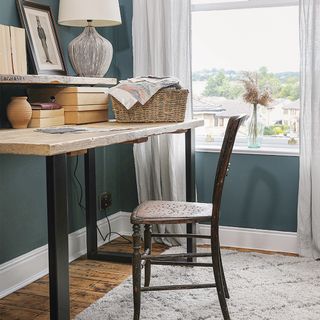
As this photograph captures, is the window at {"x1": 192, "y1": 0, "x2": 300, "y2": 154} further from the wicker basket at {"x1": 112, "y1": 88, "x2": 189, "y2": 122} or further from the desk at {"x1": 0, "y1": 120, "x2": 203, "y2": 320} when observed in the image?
the desk at {"x1": 0, "y1": 120, "x2": 203, "y2": 320}

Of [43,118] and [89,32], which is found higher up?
[89,32]

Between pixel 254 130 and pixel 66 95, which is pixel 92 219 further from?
pixel 254 130

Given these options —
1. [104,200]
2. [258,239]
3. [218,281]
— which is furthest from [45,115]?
[258,239]

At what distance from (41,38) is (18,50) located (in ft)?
1.28

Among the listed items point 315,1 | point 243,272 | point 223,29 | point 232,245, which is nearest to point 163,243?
point 232,245

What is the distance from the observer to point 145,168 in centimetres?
377

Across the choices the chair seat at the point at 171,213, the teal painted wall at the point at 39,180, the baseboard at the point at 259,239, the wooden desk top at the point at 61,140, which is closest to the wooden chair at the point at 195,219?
the chair seat at the point at 171,213

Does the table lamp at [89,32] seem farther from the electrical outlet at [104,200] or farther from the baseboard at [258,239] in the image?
the baseboard at [258,239]

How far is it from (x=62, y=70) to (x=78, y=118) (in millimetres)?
414

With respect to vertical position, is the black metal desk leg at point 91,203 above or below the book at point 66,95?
below

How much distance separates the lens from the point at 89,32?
318 cm

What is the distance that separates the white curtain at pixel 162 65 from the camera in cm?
357

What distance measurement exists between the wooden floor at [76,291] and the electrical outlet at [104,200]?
1.45 ft

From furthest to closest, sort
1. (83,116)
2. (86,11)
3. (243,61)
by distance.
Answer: (243,61) < (86,11) < (83,116)
